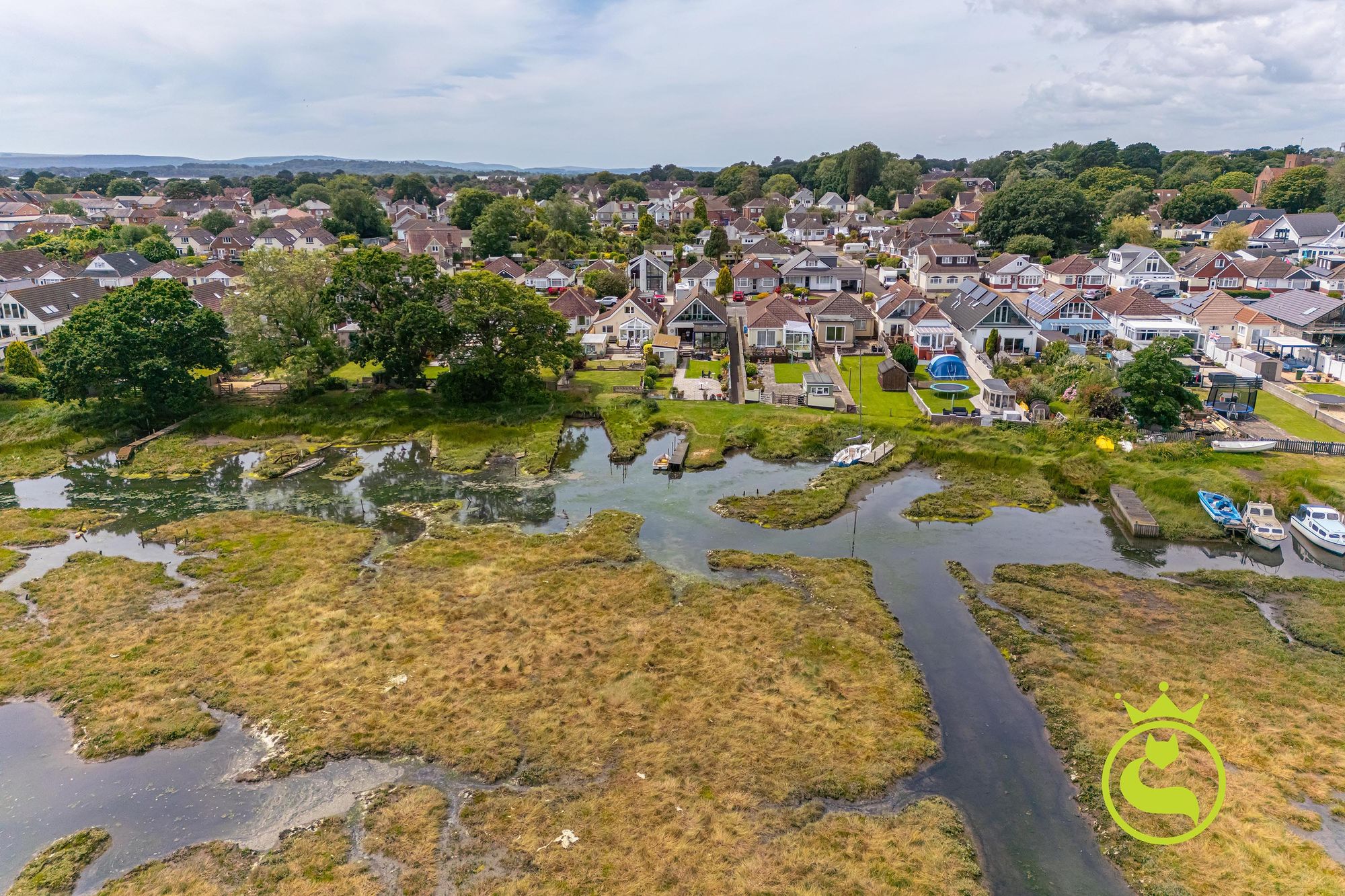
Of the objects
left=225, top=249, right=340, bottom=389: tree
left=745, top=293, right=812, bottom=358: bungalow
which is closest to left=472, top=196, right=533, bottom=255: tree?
left=225, top=249, right=340, bottom=389: tree

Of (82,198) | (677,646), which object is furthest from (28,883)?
(82,198)

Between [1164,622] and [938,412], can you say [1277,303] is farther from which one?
[1164,622]

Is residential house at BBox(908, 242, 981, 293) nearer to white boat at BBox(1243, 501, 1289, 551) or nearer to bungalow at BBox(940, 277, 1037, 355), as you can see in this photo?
bungalow at BBox(940, 277, 1037, 355)

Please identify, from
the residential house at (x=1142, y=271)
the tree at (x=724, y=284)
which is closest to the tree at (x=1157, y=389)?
the residential house at (x=1142, y=271)

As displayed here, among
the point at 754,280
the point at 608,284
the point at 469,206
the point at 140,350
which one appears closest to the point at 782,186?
the point at 469,206

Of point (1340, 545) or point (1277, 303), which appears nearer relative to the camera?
point (1340, 545)

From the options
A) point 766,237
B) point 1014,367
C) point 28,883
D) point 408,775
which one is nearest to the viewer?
point 28,883

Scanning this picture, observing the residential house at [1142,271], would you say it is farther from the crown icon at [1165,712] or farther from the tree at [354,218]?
the tree at [354,218]
